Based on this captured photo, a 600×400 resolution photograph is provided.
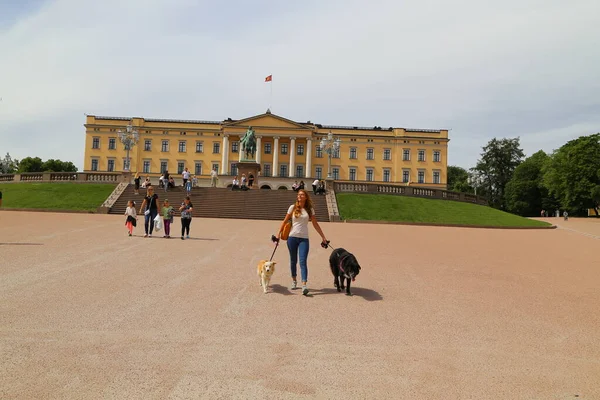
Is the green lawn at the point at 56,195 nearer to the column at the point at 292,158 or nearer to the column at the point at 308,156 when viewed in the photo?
the column at the point at 292,158

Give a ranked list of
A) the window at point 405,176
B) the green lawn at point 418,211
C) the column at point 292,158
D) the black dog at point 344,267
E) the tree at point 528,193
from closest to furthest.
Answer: the black dog at point 344,267
the green lawn at point 418,211
the column at point 292,158
the tree at point 528,193
the window at point 405,176

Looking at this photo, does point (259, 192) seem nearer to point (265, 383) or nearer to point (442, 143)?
point (265, 383)

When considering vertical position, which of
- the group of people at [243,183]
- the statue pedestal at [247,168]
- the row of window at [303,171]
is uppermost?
the row of window at [303,171]

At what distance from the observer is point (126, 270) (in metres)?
9.51

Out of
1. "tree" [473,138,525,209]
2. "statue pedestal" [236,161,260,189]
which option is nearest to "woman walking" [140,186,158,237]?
"statue pedestal" [236,161,260,189]

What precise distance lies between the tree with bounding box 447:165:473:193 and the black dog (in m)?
98.6

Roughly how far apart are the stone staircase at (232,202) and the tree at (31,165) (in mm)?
70966

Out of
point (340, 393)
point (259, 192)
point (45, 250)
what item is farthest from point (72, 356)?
point (259, 192)

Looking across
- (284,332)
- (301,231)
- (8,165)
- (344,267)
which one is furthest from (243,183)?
(8,165)

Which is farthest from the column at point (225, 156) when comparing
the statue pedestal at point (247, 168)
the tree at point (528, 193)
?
the tree at point (528, 193)

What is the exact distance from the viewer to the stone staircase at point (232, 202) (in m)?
32.0

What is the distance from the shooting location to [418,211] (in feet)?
115

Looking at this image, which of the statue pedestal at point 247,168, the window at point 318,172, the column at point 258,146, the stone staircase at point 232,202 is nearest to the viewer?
the stone staircase at point 232,202

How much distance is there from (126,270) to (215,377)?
6.12m
